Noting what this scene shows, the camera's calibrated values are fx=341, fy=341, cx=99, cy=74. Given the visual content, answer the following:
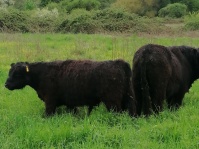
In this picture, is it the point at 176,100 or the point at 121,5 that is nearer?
the point at 176,100

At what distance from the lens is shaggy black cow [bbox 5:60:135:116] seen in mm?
7277

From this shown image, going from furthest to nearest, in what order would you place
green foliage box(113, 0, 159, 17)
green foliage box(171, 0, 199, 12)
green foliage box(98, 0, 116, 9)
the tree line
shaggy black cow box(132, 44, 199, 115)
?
1. green foliage box(171, 0, 199, 12)
2. green foliage box(98, 0, 116, 9)
3. green foliage box(113, 0, 159, 17)
4. the tree line
5. shaggy black cow box(132, 44, 199, 115)

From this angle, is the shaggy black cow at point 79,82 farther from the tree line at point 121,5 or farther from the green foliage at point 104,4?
the green foliage at point 104,4

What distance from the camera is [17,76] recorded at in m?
7.89

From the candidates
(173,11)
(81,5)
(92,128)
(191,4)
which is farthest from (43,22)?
(191,4)

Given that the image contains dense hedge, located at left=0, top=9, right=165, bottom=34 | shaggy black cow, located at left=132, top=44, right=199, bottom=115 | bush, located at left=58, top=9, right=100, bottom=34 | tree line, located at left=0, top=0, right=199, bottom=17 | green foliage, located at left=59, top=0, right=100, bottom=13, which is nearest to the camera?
shaggy black cow, located at left=132, top=44, right=199, bottom=115

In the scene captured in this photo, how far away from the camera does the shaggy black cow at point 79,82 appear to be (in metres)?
7.28

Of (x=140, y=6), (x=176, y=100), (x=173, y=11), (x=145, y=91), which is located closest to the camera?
(x=145, y=91)

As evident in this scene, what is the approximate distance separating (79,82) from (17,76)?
1.50m

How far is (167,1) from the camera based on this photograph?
6119 cm

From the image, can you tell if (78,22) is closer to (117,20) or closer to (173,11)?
(117,20)

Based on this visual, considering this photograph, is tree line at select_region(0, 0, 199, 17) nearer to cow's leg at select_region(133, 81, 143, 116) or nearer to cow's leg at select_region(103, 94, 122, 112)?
cow's leg at select_region(133, 81, 143, 116)

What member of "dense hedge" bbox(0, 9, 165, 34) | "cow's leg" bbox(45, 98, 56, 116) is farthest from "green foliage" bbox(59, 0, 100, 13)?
"cow's leg" bbox(45, 98, 56, 116)

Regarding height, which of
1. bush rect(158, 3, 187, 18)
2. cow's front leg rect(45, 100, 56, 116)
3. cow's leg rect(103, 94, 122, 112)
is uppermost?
cow's leg rect(103, 94, 122, 112)
